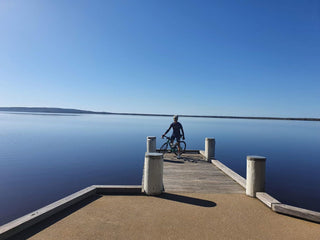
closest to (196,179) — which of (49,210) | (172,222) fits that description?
(172,222)

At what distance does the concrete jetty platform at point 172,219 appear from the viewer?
379 centimetres

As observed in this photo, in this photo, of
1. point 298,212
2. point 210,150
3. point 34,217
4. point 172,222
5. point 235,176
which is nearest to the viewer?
point 34,217

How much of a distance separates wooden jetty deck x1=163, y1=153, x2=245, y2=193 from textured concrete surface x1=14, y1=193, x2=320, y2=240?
0.94 metres

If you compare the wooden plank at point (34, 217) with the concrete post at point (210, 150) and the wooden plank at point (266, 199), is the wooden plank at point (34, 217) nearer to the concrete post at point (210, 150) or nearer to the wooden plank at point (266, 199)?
the wooden plank at point (266, 199)

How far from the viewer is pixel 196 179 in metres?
7.45

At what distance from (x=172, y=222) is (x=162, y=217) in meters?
0.30

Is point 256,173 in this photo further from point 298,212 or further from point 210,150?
point 210,150

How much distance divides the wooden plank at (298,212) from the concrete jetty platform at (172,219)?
12cm

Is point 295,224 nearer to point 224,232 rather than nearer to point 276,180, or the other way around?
point 224,232

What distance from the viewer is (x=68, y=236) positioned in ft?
12.1

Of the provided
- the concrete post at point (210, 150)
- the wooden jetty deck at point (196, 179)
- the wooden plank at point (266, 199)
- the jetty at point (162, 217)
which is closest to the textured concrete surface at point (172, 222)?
the jetty at point (162, 217)

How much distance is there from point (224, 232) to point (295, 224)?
1.67 meters

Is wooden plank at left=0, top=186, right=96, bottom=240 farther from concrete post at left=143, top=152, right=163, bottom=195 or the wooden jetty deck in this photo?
the wooden jetty deck

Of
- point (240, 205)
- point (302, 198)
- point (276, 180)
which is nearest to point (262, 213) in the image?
point (240, 205)
